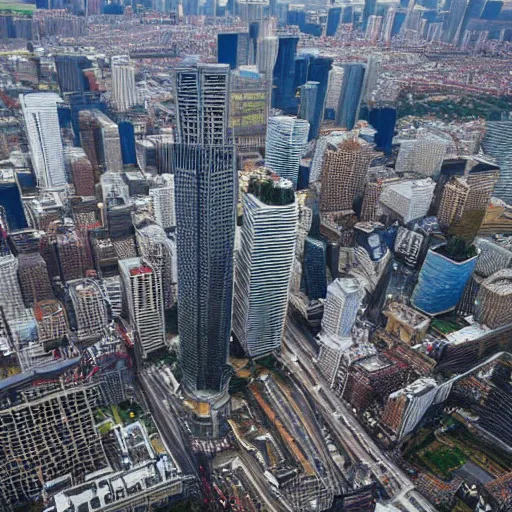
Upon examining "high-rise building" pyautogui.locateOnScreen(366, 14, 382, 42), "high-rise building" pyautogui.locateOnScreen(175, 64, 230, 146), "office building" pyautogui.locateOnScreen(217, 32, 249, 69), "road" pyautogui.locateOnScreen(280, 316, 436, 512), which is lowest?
"road" pyautogui.locateOnScreen(280, 316, 436, 512)

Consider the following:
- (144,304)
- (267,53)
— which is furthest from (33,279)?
→ (267,53)

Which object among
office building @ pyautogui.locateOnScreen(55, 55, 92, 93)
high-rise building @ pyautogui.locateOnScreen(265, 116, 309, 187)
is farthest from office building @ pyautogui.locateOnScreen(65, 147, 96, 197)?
office building @ pyautogui.locateOnScreen(55, 55, 92, 93)

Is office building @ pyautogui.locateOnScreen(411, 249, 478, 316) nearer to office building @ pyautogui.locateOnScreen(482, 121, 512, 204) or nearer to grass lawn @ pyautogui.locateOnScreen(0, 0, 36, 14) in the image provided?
office building @ pyautogui.locateOnScreen(482, 121, 512, 204)

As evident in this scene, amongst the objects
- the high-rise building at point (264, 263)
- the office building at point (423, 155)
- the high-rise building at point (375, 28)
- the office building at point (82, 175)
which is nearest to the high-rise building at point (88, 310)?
the high-rise building at point (264, 263)

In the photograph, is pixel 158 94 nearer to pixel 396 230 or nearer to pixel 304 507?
pixel 396 230

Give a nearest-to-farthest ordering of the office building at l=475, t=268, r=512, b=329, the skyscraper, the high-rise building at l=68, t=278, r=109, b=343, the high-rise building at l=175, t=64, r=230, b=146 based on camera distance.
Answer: the high-rise building at l=175, t=64, r=230, b=146, the skyscraper, the high-rise building at l=68, t=278, r=109, b=343, the office building at l=475, t=268, r=512, b=329

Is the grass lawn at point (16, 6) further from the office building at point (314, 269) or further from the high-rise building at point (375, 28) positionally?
the office building at point (314, 269)
